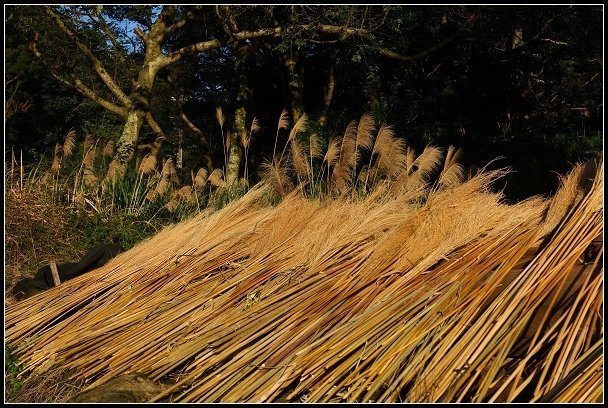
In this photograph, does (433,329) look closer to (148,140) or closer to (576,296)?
(576,296)

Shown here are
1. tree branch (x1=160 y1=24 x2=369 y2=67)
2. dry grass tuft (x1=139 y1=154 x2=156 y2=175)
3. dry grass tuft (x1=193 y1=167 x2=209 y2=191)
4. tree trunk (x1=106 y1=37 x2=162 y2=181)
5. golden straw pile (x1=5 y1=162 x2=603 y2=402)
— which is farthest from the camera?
tree trunk (x1=106 y1=37 x2=162 y2=181)

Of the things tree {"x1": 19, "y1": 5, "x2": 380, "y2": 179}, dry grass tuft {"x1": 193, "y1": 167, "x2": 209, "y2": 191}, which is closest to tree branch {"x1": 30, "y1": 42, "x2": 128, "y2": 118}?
tree {"x1": 19, "y1": 5, "x2": 380, "y2": 179}

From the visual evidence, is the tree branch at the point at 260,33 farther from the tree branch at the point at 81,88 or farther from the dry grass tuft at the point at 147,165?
the dry grass tuft at the point at 147,165

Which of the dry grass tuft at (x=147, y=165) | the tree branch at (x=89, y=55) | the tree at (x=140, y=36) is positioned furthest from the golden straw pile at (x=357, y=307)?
the tree branch at (x=89, y=55)

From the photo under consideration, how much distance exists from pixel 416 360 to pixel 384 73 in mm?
10698

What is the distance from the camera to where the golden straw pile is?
259cm

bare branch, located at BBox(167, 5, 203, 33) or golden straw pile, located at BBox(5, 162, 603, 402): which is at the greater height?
bare branch, located at BBox(167, 5, 203, 33)

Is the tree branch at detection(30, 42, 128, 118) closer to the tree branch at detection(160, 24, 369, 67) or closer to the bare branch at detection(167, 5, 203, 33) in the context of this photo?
the tree branch at detection(160, 24, 369, 67)

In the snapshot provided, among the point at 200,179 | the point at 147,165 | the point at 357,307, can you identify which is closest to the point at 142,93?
the point at 147,165

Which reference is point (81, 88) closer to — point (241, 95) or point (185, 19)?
point (185, 19)

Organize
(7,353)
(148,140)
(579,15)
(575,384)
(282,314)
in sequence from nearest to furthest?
1. (575,384)
2. (282,314)
3. (7,353)
4. (579,15)
5. (148,140)

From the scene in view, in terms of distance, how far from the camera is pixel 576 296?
2699 mm

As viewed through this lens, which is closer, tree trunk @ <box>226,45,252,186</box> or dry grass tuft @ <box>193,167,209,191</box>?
dry grass tuft @ <box>193,167,209,191</box>

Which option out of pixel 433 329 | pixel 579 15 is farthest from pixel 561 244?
pixel 579 15
